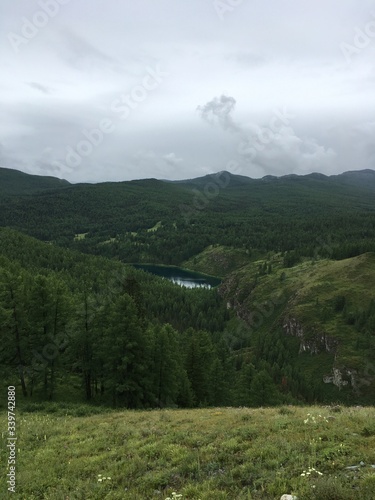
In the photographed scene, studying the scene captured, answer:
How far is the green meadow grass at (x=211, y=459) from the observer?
36.6 feet

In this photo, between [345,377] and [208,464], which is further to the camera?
[345,377]

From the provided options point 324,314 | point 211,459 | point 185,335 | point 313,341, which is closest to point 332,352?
point 313,341

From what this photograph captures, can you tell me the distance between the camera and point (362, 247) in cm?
18538

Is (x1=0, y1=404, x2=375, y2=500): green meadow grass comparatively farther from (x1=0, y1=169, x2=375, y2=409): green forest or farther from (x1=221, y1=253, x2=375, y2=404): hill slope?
(x1=221, y1=253, x2=375, y2=404): hill slope

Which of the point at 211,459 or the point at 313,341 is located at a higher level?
the point at 211,459

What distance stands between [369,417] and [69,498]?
1327cm

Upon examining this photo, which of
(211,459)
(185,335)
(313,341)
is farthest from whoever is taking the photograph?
(313,341)

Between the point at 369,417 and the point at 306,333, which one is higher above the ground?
the point at 369,417

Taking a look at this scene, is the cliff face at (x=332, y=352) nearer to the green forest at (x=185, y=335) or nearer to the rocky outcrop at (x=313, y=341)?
the rocky outcrop at (x=313, y=341)

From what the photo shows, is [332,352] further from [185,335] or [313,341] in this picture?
[185,335]

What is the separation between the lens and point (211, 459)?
14.1m

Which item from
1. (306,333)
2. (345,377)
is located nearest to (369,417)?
(345,377)

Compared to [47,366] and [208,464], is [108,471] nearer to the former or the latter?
[208,464]

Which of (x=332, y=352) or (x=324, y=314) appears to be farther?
(x=324, y=314)
